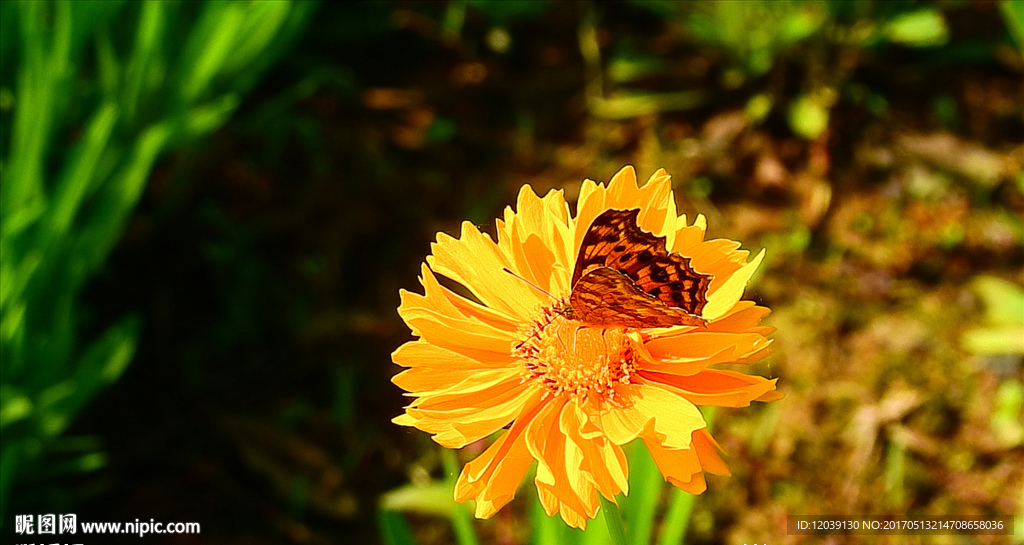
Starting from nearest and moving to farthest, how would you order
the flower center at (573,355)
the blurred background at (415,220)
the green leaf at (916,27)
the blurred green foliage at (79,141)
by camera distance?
the flower center at (573,355) → the blurred green foliage at (79,141) → the blurred background at (415,220) → the green leaf at (916,27)

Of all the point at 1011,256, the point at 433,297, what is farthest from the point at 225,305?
the point at 1011,256

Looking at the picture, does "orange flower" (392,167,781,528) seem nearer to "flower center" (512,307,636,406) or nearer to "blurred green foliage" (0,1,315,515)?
"flower center" (512,307,636,406)

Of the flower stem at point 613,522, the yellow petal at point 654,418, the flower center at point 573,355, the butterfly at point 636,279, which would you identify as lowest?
the flower stem at point 613,522

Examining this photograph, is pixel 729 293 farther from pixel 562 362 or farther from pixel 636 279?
pixel 562 362

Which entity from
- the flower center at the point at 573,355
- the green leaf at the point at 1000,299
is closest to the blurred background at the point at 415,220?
the green leaf at the point at 1000,299

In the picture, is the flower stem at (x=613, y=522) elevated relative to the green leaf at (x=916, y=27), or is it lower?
lower

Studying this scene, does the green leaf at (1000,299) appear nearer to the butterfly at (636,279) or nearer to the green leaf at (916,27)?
the green leaf at (916,27)

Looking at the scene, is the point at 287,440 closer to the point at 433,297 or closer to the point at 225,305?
the point at 225,305
